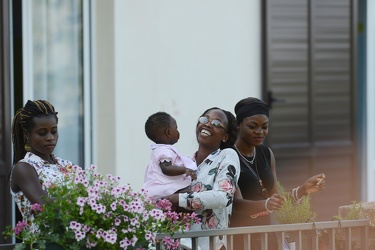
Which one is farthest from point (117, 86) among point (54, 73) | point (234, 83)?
point (234, 83)

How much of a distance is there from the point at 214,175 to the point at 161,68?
2.89 meters

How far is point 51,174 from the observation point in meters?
5.36

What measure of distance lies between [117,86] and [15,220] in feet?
4.29

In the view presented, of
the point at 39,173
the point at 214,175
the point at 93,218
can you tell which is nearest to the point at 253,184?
the point at 214,175

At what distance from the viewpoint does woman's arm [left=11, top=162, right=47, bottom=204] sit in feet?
17.0

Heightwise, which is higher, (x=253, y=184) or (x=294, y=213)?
(x=253, y=184)

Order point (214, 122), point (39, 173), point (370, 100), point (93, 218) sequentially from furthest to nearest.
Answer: point (370, 100) → point (214, 122) → point (39, 173) → point (93, 218)

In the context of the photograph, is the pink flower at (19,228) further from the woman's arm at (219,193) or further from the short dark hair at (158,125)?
the short dark hair at (158,125)

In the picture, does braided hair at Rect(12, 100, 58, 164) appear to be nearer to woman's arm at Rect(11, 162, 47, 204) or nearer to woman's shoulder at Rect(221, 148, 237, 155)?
woman's arm at Rect(11, 162, 47, 204)

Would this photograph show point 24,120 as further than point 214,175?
No

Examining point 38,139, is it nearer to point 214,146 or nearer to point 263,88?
point 214,146

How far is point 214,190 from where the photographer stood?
5.54 meters

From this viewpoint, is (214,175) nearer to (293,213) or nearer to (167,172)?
A: (167,172)

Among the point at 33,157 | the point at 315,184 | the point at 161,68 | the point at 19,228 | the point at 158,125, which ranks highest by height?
the point at 161,68
